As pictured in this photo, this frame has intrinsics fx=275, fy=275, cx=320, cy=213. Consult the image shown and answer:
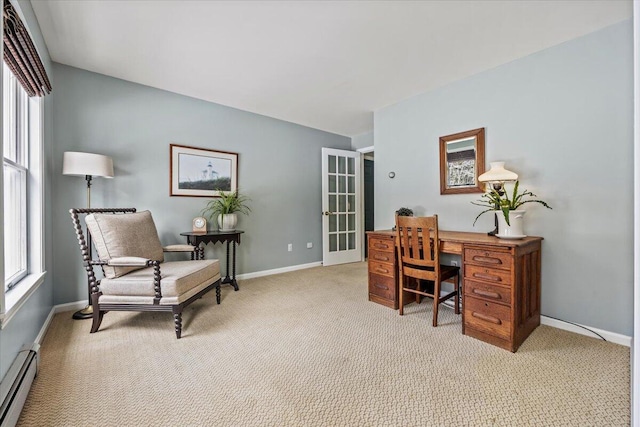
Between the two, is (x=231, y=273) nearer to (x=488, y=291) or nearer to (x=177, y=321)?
(x=177, y=321)

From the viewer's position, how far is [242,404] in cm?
142

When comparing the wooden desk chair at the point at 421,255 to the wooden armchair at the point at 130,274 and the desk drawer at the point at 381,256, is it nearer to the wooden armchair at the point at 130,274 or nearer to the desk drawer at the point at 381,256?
the desk drawer at the point at 381,256

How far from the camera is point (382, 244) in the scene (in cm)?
286

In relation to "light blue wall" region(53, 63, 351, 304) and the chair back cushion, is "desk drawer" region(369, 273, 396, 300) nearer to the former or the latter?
"light blue wall" region(53, 63, 351, 304)

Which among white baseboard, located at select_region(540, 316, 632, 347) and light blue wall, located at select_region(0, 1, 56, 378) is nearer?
light blue wall, located at select_region(0, 1, 56, 378)

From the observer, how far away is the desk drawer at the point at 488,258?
6.48ft

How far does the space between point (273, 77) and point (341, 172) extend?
2.28m

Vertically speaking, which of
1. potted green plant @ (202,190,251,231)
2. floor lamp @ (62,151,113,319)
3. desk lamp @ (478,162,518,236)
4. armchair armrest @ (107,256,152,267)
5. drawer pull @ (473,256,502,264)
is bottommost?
armchair armrest @ (107,256,152,267)

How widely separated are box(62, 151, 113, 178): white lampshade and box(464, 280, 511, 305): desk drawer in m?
3.37

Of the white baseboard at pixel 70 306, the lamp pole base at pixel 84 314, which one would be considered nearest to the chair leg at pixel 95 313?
the lamp pole base at pixel 84 314

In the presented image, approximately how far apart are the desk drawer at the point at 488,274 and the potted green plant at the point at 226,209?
265 cm

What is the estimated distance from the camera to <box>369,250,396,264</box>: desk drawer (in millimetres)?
2766

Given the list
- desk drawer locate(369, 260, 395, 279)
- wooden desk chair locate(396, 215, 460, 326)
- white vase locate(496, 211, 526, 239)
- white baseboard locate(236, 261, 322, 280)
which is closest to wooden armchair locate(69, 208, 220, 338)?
white baseboard locate(236, 261, 322, 280)

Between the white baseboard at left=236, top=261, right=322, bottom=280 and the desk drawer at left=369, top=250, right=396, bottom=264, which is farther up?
the desk drawer at left=369, top=250, right=396, bottom=264
